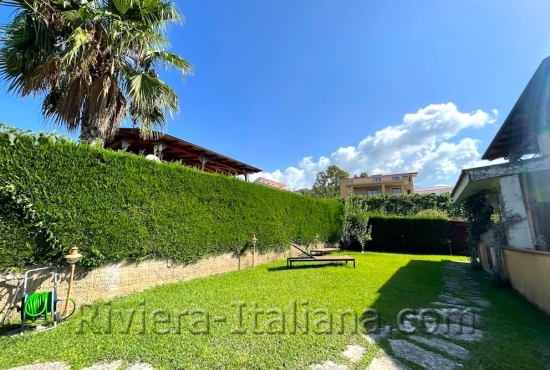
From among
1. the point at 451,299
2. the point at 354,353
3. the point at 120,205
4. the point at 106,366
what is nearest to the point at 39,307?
the point at 106,366

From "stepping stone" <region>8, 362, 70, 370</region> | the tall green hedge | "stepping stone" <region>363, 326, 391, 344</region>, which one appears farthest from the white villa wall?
"stepping stone" <region>8, 362, 70, 370</region>

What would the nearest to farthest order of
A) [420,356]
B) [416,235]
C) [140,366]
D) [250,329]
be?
1. [140,366]
2. [420,356]
3. [250,329]
4. [416,235]

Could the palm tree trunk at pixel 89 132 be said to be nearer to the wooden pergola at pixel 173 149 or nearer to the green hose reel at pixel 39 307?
the wooden pergola at pixel 173 149

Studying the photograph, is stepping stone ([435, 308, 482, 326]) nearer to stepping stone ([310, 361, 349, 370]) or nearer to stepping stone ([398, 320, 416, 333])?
stepping stone ([398, 320, 416, 333])

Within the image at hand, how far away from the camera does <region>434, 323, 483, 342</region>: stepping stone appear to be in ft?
11.2

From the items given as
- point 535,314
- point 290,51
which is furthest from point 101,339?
point 290,51

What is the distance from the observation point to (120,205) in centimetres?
522

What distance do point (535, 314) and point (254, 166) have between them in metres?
14.7

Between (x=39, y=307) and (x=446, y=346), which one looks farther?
(x=39, y=307)

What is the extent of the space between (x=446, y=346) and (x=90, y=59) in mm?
8625

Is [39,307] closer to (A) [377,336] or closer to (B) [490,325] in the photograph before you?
(A) [377,336]

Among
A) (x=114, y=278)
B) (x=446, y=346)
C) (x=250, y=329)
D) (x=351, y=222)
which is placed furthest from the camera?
(x=351, y=222)

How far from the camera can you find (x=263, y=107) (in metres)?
15.6

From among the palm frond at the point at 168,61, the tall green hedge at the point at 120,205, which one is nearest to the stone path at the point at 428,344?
the tall green hedge at the point at 120,205
